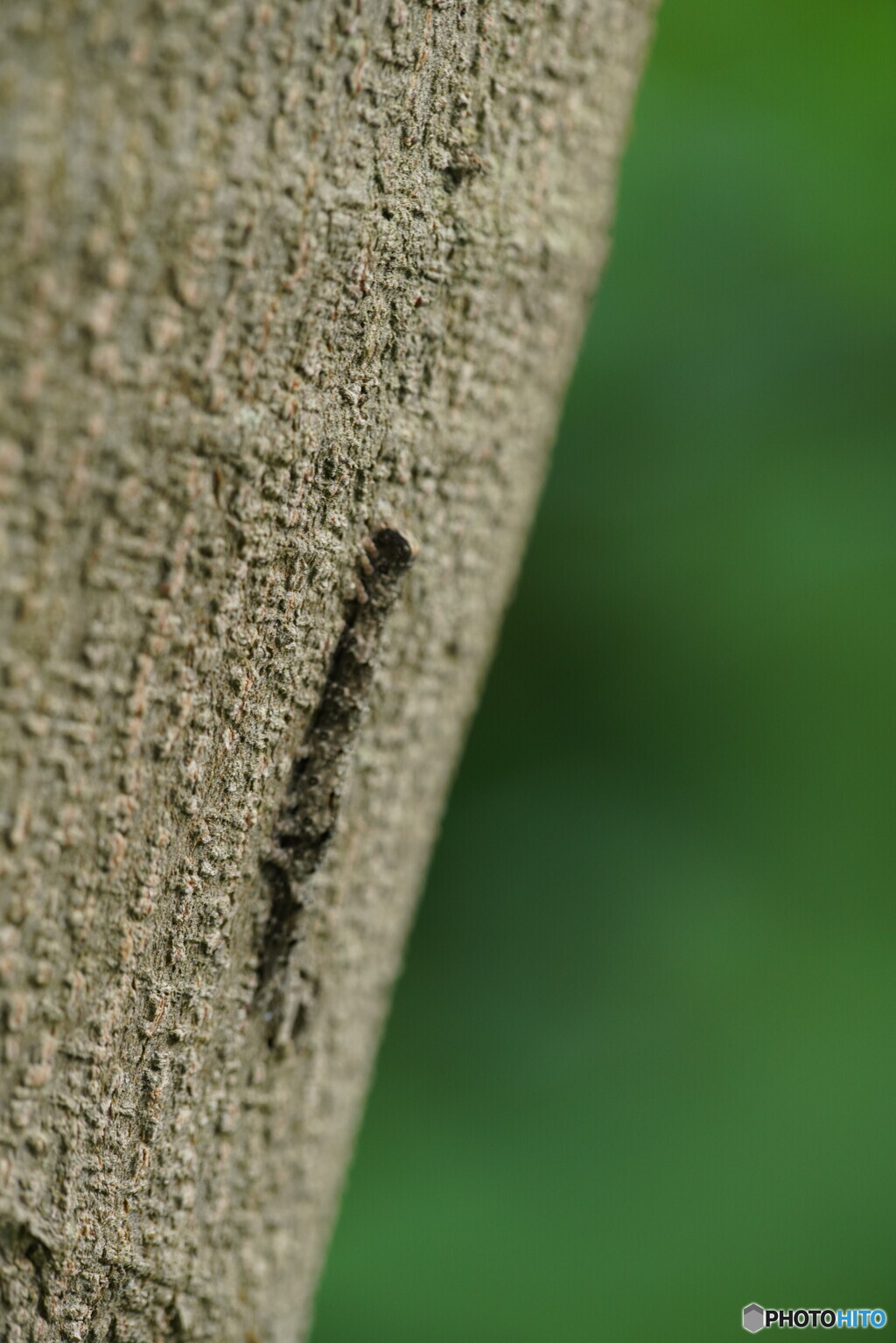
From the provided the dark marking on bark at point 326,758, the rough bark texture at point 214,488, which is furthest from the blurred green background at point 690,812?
the dark marking on bark at point 326,758

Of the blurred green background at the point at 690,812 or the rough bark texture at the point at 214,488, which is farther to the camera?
the blurred green background at the point at 690,812

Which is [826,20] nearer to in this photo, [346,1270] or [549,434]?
[549,434]

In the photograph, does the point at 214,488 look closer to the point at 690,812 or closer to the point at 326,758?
the point at 326,758

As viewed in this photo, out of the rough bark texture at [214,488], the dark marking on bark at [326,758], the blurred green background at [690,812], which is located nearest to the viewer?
the rough bark texture at [214,488]

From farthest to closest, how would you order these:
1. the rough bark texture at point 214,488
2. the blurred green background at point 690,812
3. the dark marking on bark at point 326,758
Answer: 1. the blurred green background at point 690,812
2. the dark marking on bark at point 326,758
3. the rough bark texture at point 214,488

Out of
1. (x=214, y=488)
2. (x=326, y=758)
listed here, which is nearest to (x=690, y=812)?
(x=326, y=758)

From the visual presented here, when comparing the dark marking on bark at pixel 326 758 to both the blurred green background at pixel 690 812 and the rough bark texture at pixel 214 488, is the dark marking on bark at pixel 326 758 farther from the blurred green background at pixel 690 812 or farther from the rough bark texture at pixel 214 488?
the blurred green background at pixel 690 812

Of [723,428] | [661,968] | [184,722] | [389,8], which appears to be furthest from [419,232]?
[661,968]
